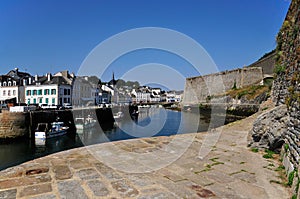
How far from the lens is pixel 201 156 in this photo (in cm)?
498

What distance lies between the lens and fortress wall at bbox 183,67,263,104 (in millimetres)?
41659

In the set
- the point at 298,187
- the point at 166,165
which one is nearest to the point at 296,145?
the point at 298,187

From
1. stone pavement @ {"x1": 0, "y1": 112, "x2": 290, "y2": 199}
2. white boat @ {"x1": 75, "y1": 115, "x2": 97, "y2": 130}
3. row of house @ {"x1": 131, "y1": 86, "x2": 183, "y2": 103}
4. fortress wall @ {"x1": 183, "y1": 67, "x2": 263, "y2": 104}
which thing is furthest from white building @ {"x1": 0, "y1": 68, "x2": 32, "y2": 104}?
row of house @ {"x1": 131, "y1": 86, "x2": 183, "y2": 103}

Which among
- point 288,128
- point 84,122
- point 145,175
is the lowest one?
point 84,122

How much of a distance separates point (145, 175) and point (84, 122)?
23.2 metres

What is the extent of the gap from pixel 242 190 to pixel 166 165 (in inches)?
60.6

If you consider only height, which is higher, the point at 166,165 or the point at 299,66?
the point at 299,66

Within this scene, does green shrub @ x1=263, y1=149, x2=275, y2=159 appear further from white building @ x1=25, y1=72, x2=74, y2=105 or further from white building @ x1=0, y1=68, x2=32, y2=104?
white building @ x1=0, y1=68, x2=32, y2=104

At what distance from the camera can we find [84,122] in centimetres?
2564

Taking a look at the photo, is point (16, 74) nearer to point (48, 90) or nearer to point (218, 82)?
point (48, 90)

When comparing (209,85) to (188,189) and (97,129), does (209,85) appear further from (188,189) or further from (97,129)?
(188,189)

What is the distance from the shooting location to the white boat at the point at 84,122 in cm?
2472

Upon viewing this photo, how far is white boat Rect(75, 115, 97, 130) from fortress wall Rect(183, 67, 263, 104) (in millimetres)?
29287

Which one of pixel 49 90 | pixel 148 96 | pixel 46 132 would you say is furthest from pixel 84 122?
pixel 148 96
